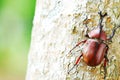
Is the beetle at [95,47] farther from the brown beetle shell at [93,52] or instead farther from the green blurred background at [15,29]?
the green blurred background at [15,29]

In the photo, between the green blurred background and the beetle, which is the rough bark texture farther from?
the green blurred background

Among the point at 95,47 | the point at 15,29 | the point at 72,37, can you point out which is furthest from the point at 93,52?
the point at 15,29

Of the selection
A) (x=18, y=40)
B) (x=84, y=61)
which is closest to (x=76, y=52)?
(x=84, y=61)

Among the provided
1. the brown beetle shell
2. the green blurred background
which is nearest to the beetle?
the brown beetle shell

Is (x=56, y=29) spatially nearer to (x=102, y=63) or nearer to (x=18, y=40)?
(x=102, y=63)

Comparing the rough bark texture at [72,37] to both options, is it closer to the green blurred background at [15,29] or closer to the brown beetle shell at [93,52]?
the brown beetle shell at [93,52]

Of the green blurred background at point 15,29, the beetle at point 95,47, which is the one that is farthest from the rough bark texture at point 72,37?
the green blurred background at point 15,29

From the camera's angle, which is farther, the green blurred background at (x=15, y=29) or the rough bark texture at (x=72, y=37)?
the green blurred background at (x=15, y=29)
